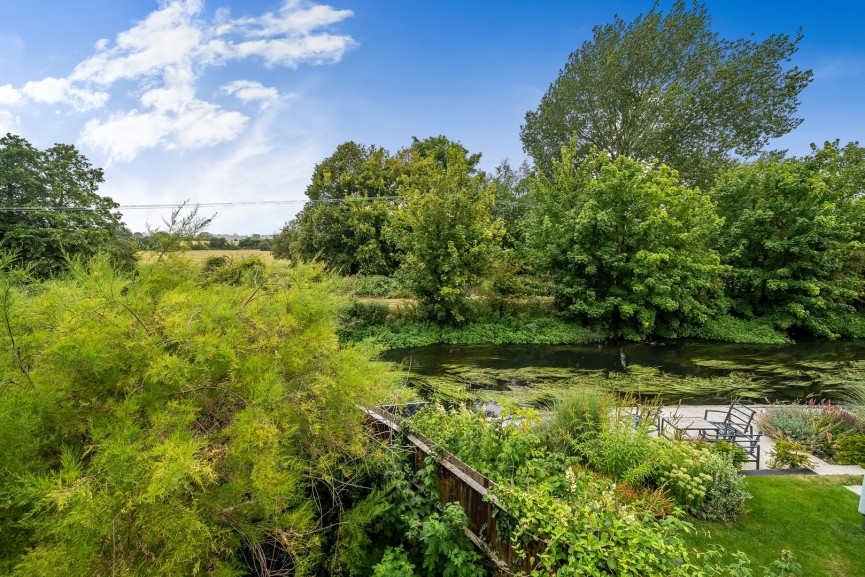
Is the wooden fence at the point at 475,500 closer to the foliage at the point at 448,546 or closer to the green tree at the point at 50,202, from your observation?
the foliage at the point at 448,546

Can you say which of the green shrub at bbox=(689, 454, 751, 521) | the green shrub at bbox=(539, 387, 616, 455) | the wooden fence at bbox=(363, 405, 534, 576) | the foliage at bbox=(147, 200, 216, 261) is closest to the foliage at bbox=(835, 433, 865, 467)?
the green shrub at bbox=(689, 454, 751, 521)

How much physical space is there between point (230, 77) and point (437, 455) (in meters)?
11.7

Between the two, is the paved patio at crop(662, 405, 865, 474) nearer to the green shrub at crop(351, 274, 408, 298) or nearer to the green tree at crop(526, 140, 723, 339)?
the green tree at crop(526, 140, 723, 339)

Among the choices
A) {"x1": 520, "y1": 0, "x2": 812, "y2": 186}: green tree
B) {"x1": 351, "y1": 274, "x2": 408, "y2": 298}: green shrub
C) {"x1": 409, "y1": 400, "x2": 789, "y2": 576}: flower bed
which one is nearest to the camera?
{"x1": 409, "y1": 400, "x2": 789, "y2": 576}: flower bed

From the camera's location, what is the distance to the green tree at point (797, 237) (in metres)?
14.3

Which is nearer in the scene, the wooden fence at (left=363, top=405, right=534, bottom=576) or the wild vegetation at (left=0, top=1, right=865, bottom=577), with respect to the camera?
the wild vegetation at (left=0, top=1, right=865, bottom=577)

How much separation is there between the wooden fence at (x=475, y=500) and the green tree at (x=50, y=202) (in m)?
15.2

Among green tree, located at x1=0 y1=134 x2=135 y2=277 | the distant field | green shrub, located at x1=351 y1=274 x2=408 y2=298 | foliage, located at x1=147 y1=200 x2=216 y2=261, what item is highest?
green tree, located at x1=0 y1=134 x2=135 y2=277

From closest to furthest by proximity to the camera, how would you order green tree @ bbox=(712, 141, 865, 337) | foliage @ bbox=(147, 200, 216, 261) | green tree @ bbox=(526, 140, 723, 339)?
foliage @ bbox=(147, 200, 216, 261) → green tree @ bbox=(526, 140, 723, 339) → green tree @ bbox=(712, 141, 865, 337)

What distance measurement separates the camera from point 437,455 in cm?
301

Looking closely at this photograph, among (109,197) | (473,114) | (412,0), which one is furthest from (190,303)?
(473,114)

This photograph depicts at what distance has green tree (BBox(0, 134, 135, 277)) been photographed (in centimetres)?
1362

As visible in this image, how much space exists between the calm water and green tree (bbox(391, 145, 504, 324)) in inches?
72.8

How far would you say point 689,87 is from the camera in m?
21.0
